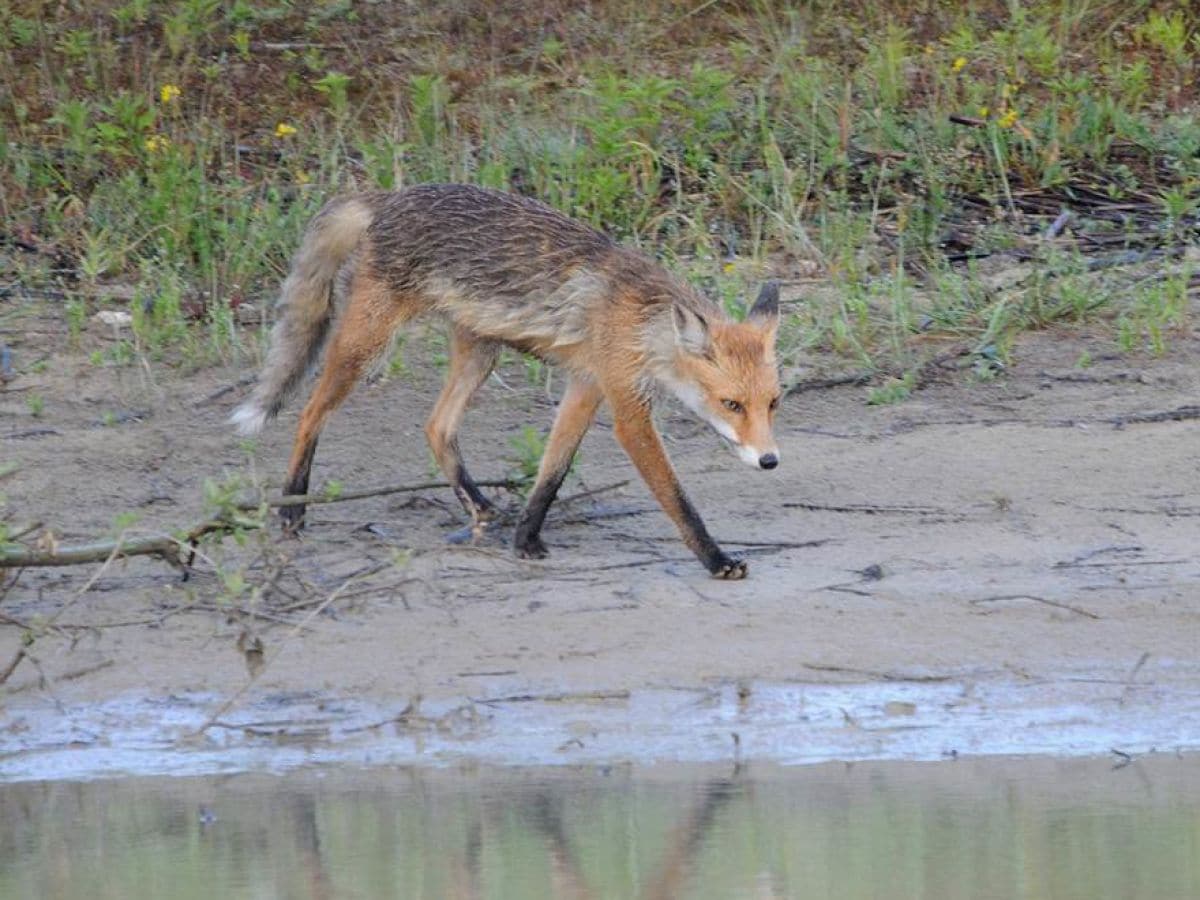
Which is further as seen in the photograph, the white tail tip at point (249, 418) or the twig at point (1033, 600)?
the white tail tip at point (249, 418)

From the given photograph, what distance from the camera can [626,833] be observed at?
4.90 meters

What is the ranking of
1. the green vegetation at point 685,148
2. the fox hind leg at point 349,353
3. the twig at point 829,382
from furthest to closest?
1. the green vegetation at point 685,148
2. the twig at point 829,382
3. the fox hind leg at point 349,353

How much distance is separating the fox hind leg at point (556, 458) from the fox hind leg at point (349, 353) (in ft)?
2.33

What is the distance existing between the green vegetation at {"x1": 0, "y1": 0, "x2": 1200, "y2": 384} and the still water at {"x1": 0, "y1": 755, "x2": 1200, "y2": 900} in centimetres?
311

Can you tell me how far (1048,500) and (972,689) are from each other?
1.36 meters

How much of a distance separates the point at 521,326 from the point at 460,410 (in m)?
0.49

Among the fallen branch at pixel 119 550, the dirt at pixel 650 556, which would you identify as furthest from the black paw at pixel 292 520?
the fallen branch at pixel 119 550

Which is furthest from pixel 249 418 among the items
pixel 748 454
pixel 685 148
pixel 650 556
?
pixel 685 148

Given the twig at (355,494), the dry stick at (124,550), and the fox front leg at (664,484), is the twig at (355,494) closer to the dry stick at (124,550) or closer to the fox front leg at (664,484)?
the dry stick at (124,550)

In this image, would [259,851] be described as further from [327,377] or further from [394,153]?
[394,153]

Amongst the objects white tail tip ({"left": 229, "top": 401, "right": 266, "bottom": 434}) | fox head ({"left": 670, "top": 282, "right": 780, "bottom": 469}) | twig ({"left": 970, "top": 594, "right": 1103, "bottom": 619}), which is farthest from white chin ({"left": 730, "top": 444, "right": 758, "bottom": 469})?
white tail tip ({"left": 229, "top": 401, "right": 266, "bottom": 434})

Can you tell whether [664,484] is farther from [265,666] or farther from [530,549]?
[265,666]

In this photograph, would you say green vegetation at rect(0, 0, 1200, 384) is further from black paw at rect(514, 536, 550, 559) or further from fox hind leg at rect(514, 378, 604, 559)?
black paw at rect(514, 536, 550, 559)

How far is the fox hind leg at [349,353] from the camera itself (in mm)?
7141
